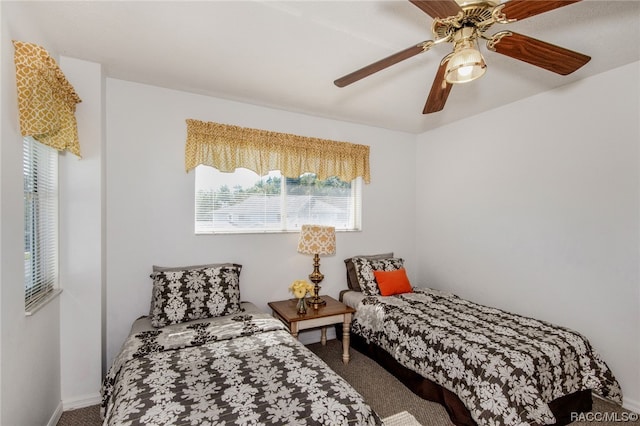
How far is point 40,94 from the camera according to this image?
1604 millimetres

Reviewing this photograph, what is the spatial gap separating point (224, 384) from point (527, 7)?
214 cm

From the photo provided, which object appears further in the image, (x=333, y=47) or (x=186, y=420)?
(x=333, y=47)

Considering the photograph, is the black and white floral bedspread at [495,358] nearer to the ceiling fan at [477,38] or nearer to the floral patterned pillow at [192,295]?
the floral patterned pillow at [192,295]

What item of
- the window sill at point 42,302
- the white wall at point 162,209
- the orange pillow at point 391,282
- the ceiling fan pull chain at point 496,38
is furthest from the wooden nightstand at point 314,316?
the ceiling fan pull chain at point 496,38

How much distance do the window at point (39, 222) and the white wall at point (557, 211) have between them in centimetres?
370

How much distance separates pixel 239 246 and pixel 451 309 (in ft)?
6.86

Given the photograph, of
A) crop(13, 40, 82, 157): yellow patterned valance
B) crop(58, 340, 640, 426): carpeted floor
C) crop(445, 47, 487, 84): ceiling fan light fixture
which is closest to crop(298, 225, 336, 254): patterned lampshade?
Result: crop(58, 340, 640, 426): carpeted floor

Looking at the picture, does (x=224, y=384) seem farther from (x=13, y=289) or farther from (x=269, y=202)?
(x=269, y=202)

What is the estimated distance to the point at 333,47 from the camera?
1984 millimetres

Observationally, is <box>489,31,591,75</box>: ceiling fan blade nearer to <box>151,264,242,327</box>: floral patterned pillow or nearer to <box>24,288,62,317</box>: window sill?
<box>151,264,242,327</box>: floral patterned pillow

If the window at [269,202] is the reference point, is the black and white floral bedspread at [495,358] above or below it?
below

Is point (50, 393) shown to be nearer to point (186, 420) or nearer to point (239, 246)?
point (186, 420)

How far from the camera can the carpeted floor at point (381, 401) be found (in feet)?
6.88

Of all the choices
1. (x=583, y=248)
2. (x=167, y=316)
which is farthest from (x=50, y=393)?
(x=583, y=248)
